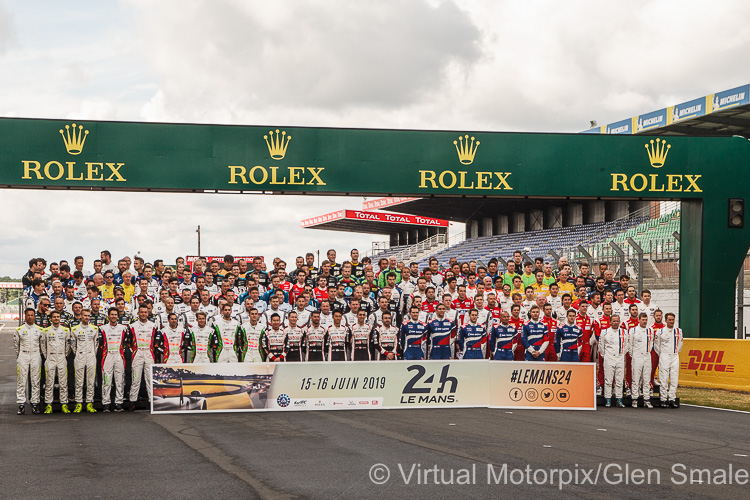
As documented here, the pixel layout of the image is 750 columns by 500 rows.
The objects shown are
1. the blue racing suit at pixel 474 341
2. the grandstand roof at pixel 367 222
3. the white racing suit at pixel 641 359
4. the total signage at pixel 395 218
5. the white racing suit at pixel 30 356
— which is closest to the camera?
the white racing suit at pixel 30 356

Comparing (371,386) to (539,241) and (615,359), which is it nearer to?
(615,359)

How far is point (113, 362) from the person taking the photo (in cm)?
1323

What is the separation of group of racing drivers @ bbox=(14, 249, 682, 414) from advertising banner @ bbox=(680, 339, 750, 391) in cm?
231

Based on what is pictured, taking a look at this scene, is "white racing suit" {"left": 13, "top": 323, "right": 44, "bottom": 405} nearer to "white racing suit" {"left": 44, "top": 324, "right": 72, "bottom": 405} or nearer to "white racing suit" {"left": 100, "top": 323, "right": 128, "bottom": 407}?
"white racing suit" {"left": 44, "top": 324, "right": 72, "bottom": 405}

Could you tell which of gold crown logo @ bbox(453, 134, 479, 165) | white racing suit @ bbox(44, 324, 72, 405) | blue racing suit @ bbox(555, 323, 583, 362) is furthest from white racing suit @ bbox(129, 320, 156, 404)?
gold crown logo @ bbox(453, 134, 479, 165)

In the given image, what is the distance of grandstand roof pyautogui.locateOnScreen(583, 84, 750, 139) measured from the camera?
105 ft

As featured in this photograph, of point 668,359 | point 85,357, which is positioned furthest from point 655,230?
point 85,357

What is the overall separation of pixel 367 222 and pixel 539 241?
1598cm

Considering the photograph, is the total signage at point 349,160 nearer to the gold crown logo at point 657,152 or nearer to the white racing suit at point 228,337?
the gold crown logo at point 657,152

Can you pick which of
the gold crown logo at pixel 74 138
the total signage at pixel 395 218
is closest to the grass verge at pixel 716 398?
the gold crown logo at pixel 74 138

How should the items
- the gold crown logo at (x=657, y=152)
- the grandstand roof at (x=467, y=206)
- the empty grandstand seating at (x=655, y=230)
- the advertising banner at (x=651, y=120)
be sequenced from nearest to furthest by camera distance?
the gold crown logo at (x=657, y=152)
the empty grandstand seating at (x=655, y=230)
the advertising banner at (x=651, y=120)
the grandstand roof at (x=467, y=206)

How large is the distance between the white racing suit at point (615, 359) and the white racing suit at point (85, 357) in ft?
30.0

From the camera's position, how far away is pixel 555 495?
22.5ft

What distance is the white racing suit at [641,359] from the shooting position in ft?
47.2
